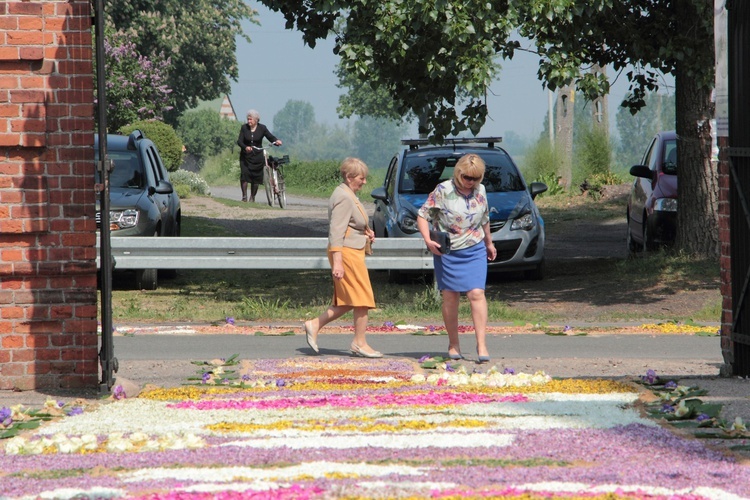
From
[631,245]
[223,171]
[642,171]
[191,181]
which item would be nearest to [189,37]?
[191,181]

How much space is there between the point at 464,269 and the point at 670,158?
9587 millimetres

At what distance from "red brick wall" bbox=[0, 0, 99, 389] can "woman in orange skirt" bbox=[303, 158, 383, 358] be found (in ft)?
8.30

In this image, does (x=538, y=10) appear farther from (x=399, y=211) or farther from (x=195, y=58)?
(x=195, y=58)

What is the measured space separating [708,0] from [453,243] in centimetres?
635

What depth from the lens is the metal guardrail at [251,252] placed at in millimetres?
13852

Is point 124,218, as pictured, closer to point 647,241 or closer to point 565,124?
point 647,241

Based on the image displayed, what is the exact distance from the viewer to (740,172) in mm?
8438

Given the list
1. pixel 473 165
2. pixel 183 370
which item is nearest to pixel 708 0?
pixel 473 165

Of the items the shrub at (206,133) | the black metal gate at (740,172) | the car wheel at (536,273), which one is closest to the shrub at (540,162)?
the car wheel at (536,273)

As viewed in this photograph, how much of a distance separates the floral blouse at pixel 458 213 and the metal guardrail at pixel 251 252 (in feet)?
12.4

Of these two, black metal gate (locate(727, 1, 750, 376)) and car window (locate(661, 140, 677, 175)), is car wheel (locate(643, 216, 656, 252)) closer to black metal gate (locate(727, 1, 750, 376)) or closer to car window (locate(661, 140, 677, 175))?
car window (locate(661, 140, 677, 175))

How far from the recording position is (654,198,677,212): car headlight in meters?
18.0

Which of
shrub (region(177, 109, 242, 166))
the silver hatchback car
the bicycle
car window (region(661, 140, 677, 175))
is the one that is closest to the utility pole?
the bicycle

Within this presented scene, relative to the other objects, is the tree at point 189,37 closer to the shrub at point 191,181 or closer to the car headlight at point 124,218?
the shrub at point 191,181
